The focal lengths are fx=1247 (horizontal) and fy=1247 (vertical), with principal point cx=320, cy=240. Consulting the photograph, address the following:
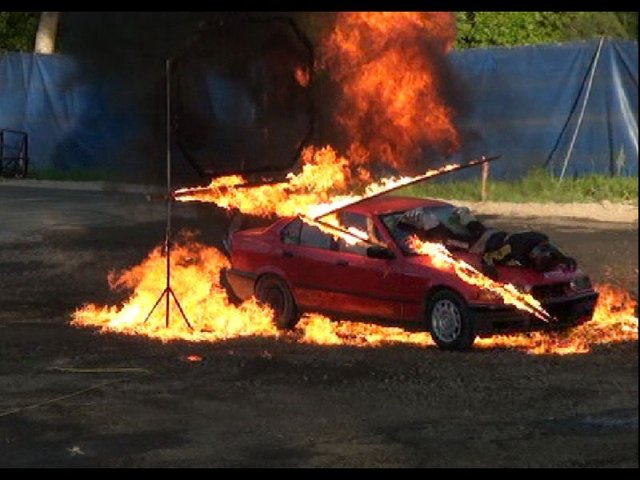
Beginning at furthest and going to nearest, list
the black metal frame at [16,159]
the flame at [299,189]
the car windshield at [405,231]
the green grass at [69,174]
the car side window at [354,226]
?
1. the black metal frame at [16,159]
2. the green grass at [69,174]
3. the flame at [299,189]
4. the car side window at [354,226]
5. the car windshield at [405,231]

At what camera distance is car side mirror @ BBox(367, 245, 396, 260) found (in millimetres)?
11000

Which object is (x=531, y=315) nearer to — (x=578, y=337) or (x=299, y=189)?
(x=578, y=337)

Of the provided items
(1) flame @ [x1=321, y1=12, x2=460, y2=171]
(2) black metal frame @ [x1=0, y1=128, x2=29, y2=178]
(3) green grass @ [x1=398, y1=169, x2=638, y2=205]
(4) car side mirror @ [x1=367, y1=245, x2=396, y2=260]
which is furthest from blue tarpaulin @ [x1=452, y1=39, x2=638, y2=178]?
(2) black metal frame @ [x1=0, y1=128, x2=29, y2=178]

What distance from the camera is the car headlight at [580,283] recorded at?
416 inches

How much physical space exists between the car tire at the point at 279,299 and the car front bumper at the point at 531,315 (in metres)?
A: 2.09

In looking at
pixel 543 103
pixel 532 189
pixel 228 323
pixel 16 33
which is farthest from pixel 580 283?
pixel 16 33

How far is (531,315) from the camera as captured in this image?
10344mm

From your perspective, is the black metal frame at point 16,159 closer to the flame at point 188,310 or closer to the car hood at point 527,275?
the flame at point 188,310

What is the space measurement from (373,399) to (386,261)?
242 centimetres

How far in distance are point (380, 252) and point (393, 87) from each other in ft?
6.61

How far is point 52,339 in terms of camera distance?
11.6 meters

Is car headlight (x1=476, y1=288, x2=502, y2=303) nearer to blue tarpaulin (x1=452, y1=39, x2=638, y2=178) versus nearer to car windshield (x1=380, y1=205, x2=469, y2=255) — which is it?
car windshield (x1=380, y1=205, x2=469, y2=255)

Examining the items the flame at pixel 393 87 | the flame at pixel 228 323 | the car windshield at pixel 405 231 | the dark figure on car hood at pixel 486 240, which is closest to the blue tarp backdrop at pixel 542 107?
the flame at pixel 228 323

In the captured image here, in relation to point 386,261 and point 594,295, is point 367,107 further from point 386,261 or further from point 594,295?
point 594,295
